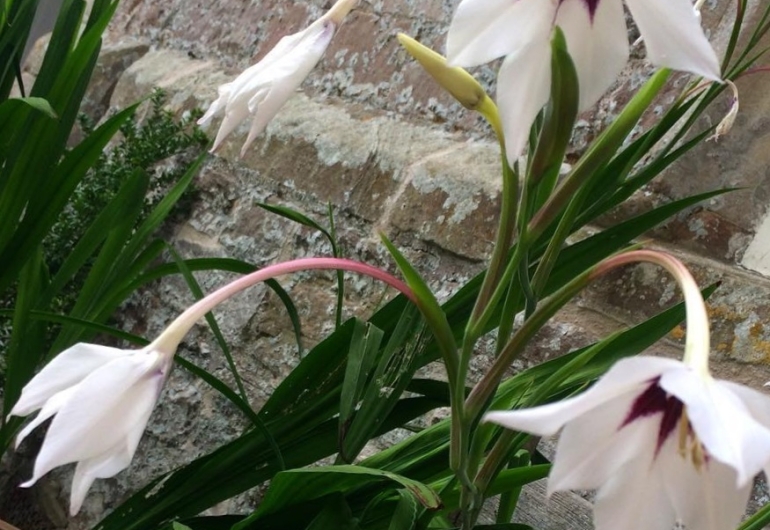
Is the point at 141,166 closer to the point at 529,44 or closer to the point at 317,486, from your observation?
the point at 317,486

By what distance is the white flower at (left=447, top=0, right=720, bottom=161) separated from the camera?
39cm

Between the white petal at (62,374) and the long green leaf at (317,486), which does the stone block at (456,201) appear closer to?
the long green leaf at (317,486)

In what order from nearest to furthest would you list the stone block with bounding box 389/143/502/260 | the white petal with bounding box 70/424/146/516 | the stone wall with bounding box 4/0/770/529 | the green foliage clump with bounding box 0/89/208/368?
the white petal with bounding box 70/424/146/516 → the stone wall with bounding box 4/0/770/529 → the stone block with bounding box 389/143/502/260 → the green foliage clump with bounding box 0/89/208/368

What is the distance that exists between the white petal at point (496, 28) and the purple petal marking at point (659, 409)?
0.17m

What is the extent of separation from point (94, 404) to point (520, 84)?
0.26 metres

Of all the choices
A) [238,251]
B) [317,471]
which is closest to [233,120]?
[317,471]

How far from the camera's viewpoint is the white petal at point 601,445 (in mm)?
390

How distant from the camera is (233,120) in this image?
1.68 feet

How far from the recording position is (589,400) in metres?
0.36

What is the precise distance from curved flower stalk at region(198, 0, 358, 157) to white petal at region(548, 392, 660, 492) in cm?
25

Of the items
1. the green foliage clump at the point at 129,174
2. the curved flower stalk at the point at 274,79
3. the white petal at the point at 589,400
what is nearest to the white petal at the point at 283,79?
the curved flower stalk at the point at 274,79

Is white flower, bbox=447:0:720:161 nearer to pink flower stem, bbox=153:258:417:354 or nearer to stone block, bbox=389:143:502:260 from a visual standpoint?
pink flower stem, bbox=153:258:417:354

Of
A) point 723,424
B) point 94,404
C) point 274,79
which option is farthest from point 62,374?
point 723,424

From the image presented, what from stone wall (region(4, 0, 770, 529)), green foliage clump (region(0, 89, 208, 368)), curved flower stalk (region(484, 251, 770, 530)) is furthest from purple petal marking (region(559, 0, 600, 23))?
green foliage clump (region(0, 89, 208, 368))
